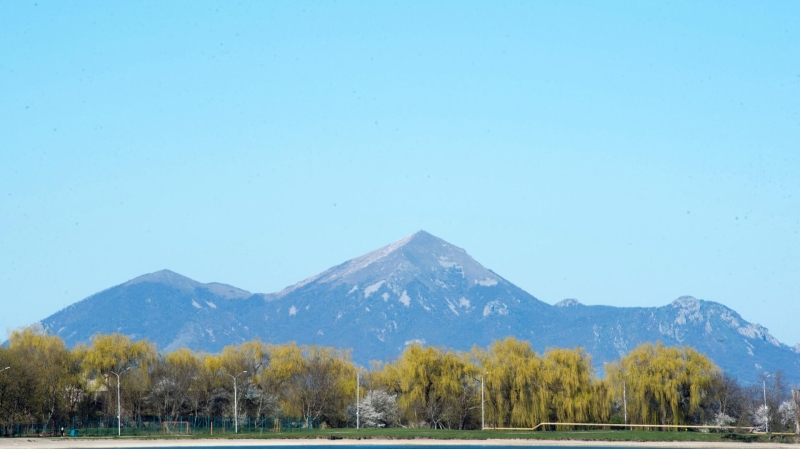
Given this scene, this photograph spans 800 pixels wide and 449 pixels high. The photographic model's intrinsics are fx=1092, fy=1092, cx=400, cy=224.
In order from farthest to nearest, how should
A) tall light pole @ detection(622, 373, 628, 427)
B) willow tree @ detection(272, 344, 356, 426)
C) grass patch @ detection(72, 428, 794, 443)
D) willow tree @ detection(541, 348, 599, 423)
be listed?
willow tree @ detection(272, 344, 356, 426), tall light pole @ detection(622, 373, 628, 427), willow tree @ detection(541, 348, 599, 423), grass patch @ detection(72, 428, 794, 443)

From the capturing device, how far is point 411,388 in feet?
356

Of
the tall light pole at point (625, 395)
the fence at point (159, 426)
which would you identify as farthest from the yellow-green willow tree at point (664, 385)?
the fence at point (159, 426)

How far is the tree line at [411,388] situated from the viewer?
10338 cm

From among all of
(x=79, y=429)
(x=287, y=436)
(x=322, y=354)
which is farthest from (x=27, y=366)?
(x=322, y=354)

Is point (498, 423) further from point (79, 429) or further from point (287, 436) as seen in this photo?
point (79, 429)

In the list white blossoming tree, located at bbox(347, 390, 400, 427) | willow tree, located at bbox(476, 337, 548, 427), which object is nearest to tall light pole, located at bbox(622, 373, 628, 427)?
willow tree, located at bbox(476, 337, 548, 427)

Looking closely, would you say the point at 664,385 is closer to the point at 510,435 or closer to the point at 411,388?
the point at 510,435

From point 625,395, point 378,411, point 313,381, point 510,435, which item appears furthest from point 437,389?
point 625,395

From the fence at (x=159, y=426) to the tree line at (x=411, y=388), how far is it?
2.39 ft

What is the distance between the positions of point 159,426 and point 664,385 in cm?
4796

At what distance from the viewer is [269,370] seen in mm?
114562

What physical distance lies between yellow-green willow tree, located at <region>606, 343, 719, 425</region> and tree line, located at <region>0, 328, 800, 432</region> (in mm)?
104

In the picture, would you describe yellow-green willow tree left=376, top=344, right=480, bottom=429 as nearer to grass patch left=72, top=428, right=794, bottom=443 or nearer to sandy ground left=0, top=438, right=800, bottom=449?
grass patch left=72, top=428, right=794, bottom=443

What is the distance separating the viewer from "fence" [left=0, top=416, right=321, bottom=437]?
316 ft
